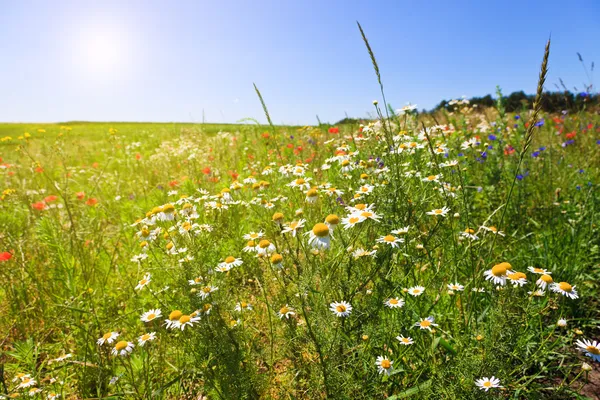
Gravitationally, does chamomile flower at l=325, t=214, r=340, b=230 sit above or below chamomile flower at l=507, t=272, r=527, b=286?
above

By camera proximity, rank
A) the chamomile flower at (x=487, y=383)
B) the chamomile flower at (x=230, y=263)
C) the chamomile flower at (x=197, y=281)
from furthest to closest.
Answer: the chamomile flower at (x=230, y=263), the chamomile flower at (x=197, y=281), the chamomile flower at (x=487, y=383)

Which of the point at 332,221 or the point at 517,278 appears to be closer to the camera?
the point at 517,278

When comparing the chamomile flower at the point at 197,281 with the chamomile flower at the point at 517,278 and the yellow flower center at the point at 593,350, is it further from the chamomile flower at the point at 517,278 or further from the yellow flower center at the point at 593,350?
the yellow flower center at the point at 593,350

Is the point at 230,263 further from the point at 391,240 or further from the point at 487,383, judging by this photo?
the point at 487,383

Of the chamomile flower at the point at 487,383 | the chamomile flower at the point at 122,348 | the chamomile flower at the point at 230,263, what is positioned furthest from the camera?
the chamomile flower at the point at 230,263

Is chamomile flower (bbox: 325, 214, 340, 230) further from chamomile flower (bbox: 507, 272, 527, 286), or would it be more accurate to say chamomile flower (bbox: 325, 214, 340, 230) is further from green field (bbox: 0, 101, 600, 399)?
chamomile flower (bbox: 507, 272, 527, 286)

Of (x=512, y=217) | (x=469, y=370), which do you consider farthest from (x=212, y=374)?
(x=512, y=217)

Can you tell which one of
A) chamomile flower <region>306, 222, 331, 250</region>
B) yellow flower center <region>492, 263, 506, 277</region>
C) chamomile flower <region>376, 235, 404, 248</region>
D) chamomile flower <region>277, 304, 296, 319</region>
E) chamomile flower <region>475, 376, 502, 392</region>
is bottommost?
chamomile flower <region>475, 376, 502, 392</region>

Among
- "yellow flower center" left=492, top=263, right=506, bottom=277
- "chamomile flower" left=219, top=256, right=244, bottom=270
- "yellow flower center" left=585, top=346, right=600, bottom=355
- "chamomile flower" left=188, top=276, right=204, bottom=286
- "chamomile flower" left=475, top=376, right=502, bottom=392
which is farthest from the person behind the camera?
"chamomile flower" left=219, top=256, right=244, bottom=270

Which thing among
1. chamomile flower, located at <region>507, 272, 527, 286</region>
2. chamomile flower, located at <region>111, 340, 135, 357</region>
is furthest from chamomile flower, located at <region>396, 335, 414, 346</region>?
chamomile flower, located at <region>111, 340, 135, 357</region>

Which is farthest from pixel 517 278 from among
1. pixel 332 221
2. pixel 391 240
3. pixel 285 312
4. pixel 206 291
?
pixel 206 291

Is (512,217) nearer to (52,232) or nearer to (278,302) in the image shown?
(278,302)

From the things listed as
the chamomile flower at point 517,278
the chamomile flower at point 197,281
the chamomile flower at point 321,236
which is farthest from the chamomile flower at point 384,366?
the chamomile flower at point 197,281

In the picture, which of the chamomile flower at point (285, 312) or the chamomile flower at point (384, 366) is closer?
the chamomile flower at point (384, 366)
